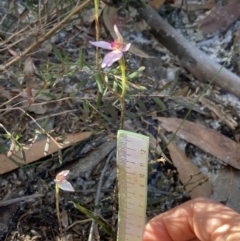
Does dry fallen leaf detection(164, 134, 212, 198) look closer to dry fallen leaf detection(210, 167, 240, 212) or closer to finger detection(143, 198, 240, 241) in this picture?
dry fallen leaf detection(210, 167, 240, 212)

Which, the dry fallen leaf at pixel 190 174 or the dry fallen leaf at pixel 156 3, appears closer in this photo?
the dry fallen leaf at pixel 190 174

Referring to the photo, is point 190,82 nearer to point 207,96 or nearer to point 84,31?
point 207,96

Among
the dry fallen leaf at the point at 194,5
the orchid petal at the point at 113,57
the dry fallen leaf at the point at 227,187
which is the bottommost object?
the dry fallen leaf at the point at 227,187

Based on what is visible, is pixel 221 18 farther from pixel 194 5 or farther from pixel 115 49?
pixel 115 49

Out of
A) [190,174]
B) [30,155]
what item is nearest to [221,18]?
[190,174]

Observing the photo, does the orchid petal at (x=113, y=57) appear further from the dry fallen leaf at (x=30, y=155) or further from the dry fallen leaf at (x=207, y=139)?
the dry fallen leaf at (x=207, y=139)

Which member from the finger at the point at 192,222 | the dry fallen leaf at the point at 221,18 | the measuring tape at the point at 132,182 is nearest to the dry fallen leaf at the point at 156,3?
the dry fallen leaf at the point at 221,18
